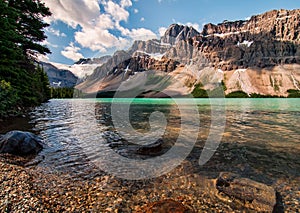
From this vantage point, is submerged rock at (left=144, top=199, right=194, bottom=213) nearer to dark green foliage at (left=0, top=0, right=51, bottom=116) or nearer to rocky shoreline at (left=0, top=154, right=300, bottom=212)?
rocky shoreline at (left=0, top=154, right=300, bottom=212)

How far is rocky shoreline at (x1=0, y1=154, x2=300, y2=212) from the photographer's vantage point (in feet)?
23.0

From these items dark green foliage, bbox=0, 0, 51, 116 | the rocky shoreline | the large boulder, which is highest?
dark green foliage, bbox=0, 0, 51, 116

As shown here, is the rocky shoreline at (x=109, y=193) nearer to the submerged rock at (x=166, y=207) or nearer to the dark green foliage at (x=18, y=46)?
the submerged rock at (x=166, y=207)

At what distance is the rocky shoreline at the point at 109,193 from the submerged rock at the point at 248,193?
0.53 ft

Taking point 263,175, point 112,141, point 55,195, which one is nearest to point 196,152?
point 263,175

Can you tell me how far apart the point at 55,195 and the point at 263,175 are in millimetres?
10426

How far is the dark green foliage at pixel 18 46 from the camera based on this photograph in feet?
71.5

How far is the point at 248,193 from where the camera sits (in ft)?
25.8

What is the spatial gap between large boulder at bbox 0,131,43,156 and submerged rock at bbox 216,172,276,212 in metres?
12.5

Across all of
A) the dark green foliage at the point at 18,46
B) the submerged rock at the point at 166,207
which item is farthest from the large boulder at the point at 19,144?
the submerged rock at the point at 166,207

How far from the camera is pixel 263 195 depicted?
25.0 ft

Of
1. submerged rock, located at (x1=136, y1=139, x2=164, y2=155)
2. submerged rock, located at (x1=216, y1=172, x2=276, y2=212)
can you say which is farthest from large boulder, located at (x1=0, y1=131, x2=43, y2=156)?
submerged rock, located at (x1=216, y1=172, x2=276, y2=212)

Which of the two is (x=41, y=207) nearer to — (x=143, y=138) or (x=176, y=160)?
(x=176, y=160)

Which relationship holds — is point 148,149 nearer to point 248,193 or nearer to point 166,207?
point 166,207
